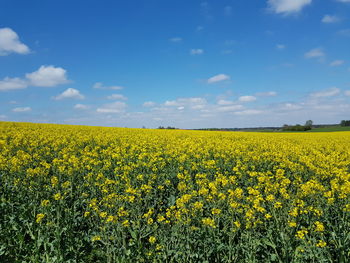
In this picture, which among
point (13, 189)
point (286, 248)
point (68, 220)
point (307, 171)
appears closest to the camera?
point (286, 248)

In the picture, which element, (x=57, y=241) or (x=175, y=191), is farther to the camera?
(x=175, y=191)

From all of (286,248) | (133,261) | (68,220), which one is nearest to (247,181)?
(286,248)

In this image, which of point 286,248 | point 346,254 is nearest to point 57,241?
point 286,248

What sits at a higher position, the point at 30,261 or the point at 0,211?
the point at 0,211

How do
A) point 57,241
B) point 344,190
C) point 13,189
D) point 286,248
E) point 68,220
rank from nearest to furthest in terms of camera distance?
1. point 286,248
2. point 57,241
3. point 68,220
4. point 344,190
5. point 13,189

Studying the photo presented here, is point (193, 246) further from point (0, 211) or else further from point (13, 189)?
point (13, 189)

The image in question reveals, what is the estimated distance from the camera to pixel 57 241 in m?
4.67

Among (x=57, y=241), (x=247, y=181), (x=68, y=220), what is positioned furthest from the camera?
(x=247, y=181)

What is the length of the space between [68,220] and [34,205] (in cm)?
94

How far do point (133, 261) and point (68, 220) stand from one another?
206 cm

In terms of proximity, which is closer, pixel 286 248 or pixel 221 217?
pixel 286 248

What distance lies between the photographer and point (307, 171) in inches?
378

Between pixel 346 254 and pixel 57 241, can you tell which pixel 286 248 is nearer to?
pixel 346 254

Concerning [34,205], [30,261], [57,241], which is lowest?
[30,261]
